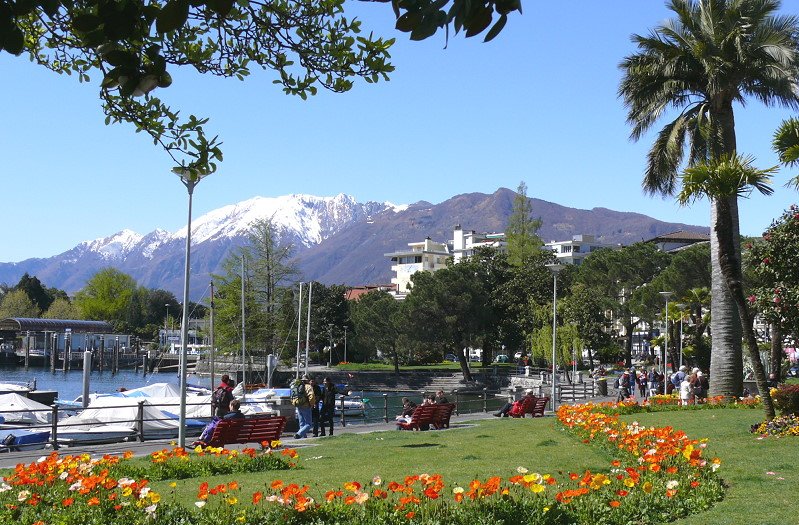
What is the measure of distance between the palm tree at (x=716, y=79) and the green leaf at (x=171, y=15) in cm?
2042

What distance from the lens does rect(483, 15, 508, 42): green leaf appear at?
303cm

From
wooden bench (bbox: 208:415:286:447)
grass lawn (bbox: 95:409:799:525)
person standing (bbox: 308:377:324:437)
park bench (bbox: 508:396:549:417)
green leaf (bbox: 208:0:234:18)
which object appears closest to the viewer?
green leaf (bbox: 208:0:234:18)

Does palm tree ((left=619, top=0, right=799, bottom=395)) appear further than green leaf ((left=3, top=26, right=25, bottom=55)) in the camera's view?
Yes

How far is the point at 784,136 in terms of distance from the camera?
15.6 meters

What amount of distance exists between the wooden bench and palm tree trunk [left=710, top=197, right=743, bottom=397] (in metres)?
11.9

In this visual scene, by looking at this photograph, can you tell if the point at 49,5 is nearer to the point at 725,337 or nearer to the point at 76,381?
the point at 725,337

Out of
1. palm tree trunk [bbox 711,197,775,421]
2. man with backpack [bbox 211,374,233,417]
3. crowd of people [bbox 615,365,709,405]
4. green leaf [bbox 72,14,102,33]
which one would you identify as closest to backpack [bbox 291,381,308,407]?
man with backpack [bbox 211,374,233,417]

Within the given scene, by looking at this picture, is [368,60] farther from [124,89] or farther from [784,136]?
[784,136]

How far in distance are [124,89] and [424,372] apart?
71.7 m

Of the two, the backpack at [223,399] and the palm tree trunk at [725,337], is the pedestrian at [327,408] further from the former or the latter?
the palm tree trunk at [725,337]

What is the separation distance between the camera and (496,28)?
119 inches

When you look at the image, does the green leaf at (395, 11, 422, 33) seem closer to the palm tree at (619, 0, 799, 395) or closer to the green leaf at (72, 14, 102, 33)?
the green leaf at (72, 14, 102, 33)

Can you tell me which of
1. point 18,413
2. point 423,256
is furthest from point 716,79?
point 423,256

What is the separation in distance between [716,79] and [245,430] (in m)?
14.8
